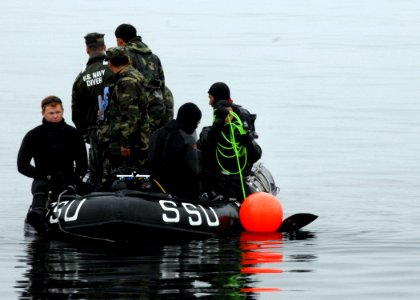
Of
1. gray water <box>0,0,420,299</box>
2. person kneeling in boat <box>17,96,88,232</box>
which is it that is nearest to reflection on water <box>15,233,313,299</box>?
gray water <box>0,0,420,299</box>

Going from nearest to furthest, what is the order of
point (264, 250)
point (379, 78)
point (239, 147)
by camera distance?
point (264, 250)
point (239, 147)
point (379, 78)

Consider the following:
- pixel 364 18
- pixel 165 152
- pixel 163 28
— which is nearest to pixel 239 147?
pixel 165 152

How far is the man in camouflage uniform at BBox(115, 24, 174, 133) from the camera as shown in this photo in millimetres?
20750

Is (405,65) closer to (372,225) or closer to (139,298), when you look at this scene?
(372,225)

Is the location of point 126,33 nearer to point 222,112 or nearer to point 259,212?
point 222,112

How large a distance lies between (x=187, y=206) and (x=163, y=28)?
46406 millimetres

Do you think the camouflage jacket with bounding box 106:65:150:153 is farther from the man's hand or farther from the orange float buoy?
the orange float buoy

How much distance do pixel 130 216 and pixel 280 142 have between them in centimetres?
1335

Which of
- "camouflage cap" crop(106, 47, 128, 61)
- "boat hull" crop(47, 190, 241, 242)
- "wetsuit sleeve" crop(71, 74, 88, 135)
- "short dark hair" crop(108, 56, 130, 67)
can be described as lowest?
"boat hull" crop(47, 190, 241, 242)

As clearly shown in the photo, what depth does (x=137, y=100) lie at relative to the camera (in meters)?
19.1

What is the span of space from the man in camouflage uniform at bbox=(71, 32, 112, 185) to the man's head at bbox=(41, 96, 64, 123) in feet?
4.89

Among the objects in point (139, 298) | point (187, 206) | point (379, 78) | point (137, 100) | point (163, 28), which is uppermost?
point (163, 28)

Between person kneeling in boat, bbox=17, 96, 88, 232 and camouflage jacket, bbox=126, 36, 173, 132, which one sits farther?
camouflage jacket, bbox=126, 36, 173, 132

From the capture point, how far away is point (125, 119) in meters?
19.0
